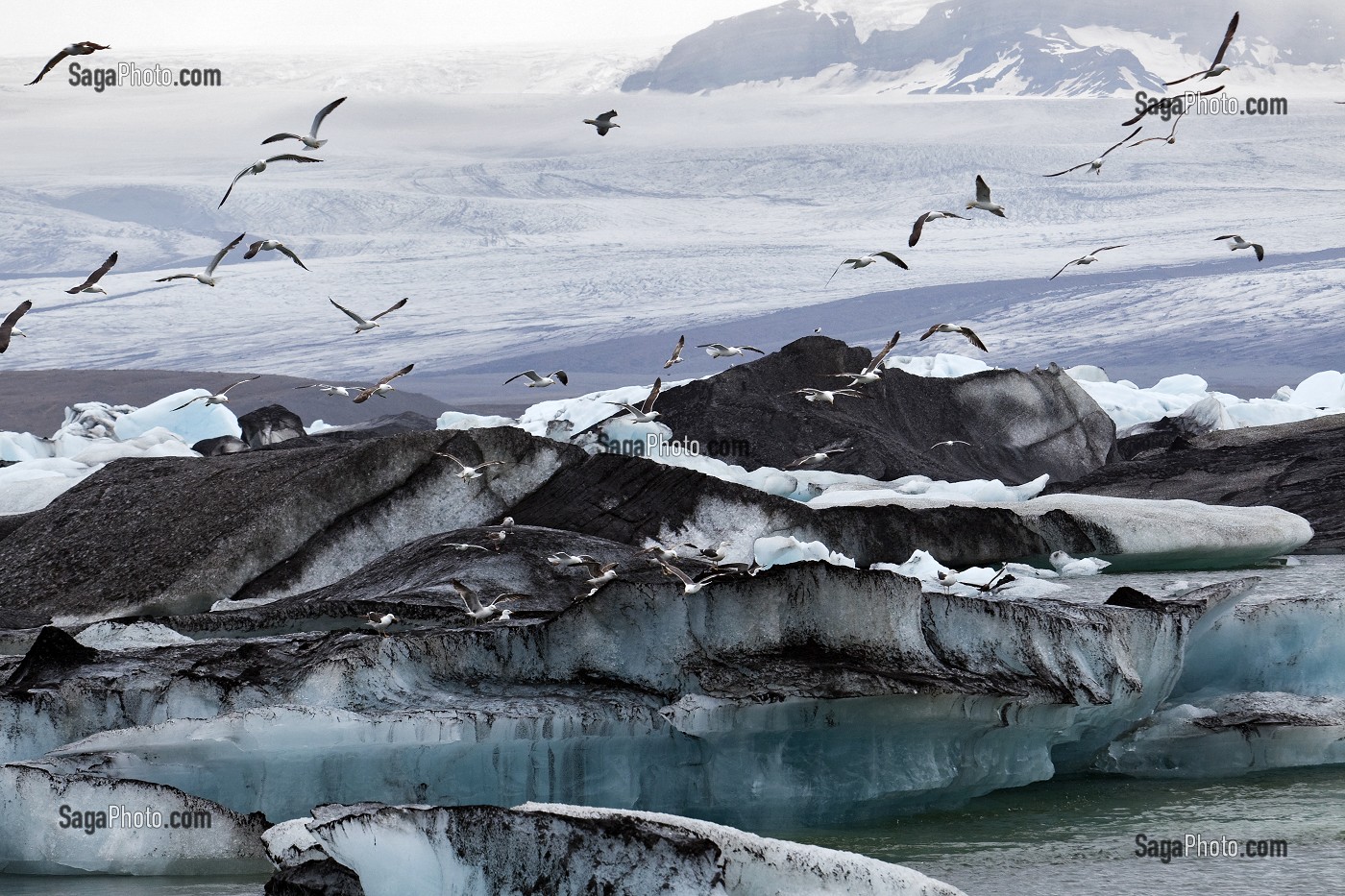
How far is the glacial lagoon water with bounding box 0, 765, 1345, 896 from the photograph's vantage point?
5.90m

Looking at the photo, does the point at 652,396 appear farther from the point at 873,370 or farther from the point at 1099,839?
the point at 1099,839

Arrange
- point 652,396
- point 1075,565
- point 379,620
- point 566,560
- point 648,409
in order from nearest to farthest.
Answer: point 379,620 → point 566,560 → point 1075,565 → point 652,396 → point 648,409

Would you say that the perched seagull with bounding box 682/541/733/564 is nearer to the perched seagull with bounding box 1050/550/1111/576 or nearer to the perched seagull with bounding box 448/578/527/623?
the perched seagull with bounding box 448/578/527/623

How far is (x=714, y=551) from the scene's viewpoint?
1180 cm

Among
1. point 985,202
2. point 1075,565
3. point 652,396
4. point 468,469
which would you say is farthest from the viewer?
point 652,396

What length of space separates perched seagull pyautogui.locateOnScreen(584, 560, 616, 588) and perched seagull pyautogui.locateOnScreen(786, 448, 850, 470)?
277 inches

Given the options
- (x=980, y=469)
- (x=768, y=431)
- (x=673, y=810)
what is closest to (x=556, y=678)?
(x=673, y=810)

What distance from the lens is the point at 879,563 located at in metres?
12.6

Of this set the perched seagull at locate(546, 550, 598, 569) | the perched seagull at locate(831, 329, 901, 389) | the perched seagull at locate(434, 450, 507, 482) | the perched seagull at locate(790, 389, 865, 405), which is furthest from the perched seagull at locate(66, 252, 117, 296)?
the perched seagull at locate(790, 389, 865, 405)

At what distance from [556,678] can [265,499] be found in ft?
19.2

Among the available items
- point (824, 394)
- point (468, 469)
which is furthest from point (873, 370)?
point (468, 469)

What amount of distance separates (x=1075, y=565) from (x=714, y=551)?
3445mm

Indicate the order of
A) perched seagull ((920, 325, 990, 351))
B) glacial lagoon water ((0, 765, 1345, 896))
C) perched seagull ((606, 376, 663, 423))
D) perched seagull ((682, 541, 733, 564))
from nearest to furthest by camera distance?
glacial lagoon water ((0, 765, 1345, 896)), perched seagull ((682, 541, 733, 564)), perched seagull ((920, 325, 990, 351)), perched seagull ((606, 376, 663, 423))

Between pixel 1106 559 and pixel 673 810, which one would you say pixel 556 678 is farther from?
pixel 1106 559
